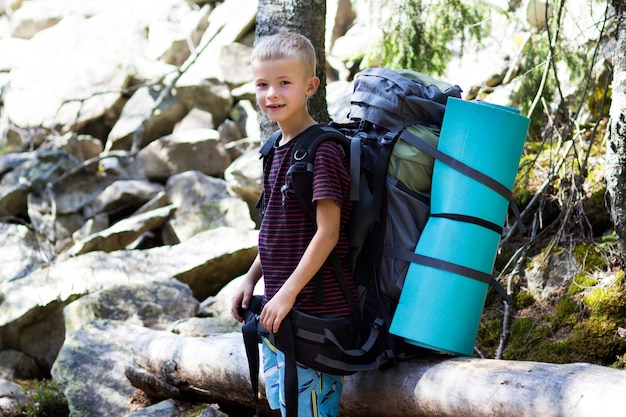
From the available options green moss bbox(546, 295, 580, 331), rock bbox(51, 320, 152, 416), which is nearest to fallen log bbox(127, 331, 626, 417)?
rock bbox(51, 320, 152, 416)

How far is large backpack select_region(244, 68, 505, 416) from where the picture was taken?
2.91 meters

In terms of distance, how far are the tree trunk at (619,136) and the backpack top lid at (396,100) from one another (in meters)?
A: 1.08

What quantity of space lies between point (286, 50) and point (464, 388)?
1631 mm

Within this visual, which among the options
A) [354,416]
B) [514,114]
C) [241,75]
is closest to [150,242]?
[241,75]

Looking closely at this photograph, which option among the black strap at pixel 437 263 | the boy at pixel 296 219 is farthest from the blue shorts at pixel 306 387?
the black strap at pixel 437 263

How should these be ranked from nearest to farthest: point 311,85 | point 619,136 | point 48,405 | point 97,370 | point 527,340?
point 311,85 → point 619,136 → point 527,340 → point 97,370 → point 48,405

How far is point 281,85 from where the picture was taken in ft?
9.57

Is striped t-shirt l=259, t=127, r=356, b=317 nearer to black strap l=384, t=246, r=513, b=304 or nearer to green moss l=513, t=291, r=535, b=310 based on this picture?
black strap l=384, t=246, r=513, b=304

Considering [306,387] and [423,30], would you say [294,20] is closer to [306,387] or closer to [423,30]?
[423,30]

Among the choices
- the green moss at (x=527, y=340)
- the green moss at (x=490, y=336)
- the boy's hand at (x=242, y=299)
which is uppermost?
the boy's hand at (x=242, y=299)

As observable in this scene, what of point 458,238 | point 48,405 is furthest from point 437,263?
point 48,405

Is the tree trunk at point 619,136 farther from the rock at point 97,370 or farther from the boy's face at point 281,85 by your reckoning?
the rock at point 97,370

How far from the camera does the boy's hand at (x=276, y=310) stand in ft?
9.08

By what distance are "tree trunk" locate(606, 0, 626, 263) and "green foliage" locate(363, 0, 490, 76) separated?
6.74 feet
